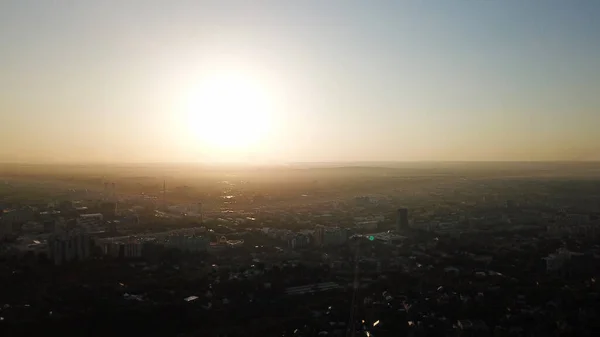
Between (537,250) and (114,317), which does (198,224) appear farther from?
(537,250)

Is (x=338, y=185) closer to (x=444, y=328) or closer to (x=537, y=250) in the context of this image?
(x=537, y=250)

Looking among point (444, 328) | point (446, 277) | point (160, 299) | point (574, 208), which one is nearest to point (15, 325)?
point (160, 299)

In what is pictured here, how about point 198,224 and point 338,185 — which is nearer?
point 198,224

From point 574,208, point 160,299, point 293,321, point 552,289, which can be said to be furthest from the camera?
point 574,208

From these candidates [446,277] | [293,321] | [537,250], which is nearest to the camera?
[293,321]

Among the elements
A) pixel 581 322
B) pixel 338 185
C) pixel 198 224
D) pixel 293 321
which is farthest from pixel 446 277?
pixel 338 185

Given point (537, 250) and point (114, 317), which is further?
point (537, 250)

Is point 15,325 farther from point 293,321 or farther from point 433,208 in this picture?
point 433,208

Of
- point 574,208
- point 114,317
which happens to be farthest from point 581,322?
point 574,208

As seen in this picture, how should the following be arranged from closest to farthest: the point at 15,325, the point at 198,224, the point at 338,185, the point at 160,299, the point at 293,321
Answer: the point at 15,325, the point at 293,321, the point at 160,299, the point at 198,224, the point at 338,185

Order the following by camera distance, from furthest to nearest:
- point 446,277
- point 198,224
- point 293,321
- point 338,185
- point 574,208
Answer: point 338,185
point 574,208
point 198,224
point 446,277
point 293,321
